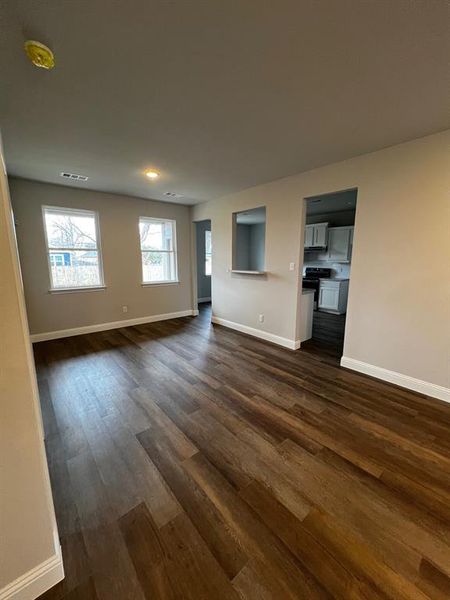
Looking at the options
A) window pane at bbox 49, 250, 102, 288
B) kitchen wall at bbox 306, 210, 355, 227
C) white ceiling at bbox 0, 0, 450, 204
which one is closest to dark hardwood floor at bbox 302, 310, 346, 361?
kitchen wall at bbox 306, 210, 355, 227

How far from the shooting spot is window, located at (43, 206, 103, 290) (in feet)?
13.8

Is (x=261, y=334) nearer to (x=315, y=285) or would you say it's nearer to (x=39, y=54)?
(x=315, y=285)

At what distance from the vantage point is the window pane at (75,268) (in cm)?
429

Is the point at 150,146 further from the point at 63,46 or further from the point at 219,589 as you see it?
the point at 219,589

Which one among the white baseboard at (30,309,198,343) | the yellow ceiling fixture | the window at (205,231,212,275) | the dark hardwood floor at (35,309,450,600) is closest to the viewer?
the dark hardwood floor at (35,309,450,600)

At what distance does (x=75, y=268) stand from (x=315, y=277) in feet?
18.1

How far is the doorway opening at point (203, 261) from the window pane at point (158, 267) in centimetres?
184

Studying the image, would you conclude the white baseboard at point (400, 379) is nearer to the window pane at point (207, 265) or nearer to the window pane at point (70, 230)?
the window pane at point (70, 230)

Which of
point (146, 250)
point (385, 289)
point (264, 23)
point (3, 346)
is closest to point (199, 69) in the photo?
point (264, 23)

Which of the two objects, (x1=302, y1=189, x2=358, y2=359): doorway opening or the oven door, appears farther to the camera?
the oven door

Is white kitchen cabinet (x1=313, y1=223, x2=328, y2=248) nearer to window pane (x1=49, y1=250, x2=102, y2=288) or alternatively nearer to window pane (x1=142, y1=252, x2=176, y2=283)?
window pane (x1=142, y1=252, x2=176, y2=283)

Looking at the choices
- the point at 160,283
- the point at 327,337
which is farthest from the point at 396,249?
the point at 160,283

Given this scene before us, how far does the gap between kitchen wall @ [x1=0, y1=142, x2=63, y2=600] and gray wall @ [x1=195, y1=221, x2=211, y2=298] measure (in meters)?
6.58

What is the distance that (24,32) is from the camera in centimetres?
131
